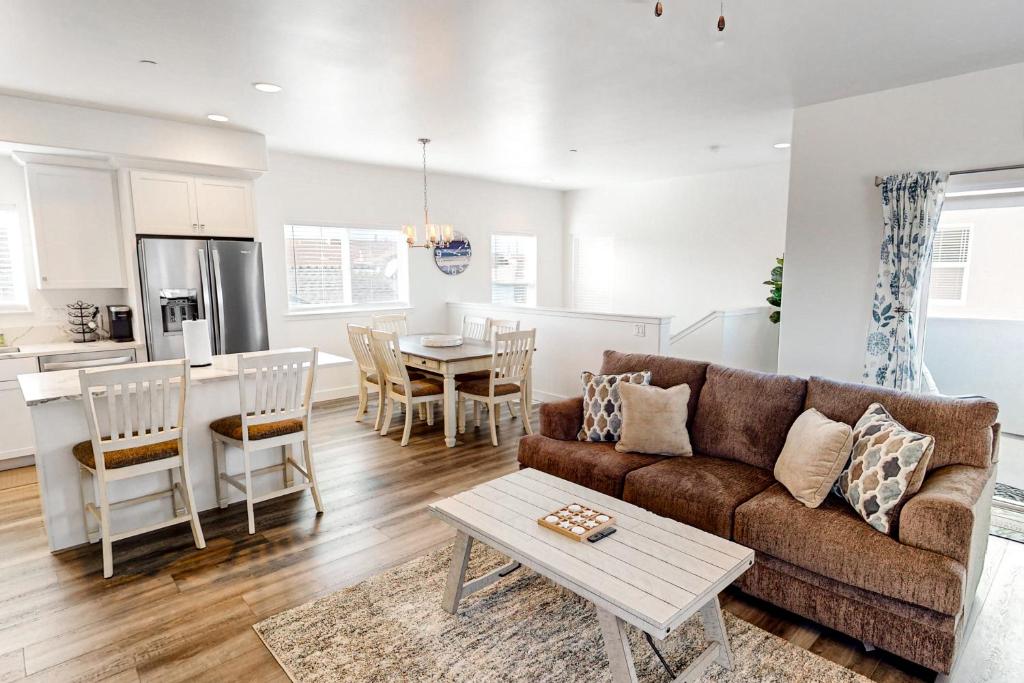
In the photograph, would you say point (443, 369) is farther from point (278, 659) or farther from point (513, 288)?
point (513, 288)

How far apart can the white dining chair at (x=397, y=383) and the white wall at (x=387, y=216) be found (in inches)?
61.2

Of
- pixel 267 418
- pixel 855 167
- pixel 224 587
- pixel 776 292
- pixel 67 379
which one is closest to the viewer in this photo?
pixel 224 587

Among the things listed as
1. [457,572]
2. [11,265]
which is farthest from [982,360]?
[11,265]

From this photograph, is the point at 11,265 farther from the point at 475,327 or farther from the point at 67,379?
the point at 475,327

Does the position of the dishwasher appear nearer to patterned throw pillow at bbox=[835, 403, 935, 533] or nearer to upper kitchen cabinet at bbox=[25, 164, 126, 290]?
upper kitchen cabinet at bbox=[25, 164, 126, 290]

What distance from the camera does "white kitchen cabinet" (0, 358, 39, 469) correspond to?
4.05 m

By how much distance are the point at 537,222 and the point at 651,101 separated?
4.40 m

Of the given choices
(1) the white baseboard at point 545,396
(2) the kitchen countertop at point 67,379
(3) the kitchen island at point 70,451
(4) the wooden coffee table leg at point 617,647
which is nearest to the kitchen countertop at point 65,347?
(2) the kitchen countertop at point 67,379

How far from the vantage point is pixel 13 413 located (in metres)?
4.11

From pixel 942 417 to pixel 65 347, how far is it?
5.81 metres

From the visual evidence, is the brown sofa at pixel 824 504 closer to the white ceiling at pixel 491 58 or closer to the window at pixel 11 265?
the white ceiling at pixel 491 58

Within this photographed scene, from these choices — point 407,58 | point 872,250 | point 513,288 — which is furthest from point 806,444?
point 513,288

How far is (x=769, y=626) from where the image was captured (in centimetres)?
232

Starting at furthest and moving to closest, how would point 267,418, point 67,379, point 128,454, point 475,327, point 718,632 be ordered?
point 475,327, point 267,418, point 67,379, point 128,454, point 718,632
